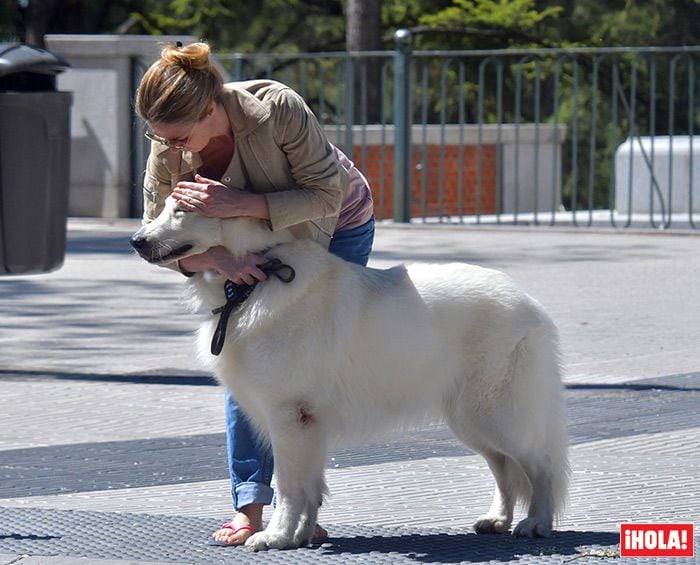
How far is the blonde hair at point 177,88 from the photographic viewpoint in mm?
4293

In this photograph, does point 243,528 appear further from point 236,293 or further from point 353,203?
point 353,203

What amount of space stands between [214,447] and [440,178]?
12.6 metres

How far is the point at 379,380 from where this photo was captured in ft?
14.9

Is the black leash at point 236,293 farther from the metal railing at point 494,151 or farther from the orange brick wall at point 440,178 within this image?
the orange brick wall at point 440,178

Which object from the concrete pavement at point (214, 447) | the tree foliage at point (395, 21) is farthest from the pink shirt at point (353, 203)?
the tree foliage at point (395, 21)

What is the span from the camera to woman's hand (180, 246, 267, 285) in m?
4.44

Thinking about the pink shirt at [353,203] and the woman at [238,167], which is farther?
the pink shirt at [353,203]

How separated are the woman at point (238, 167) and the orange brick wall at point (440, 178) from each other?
13988 mm

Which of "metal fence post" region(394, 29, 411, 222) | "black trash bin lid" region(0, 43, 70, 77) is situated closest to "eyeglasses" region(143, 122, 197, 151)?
"black trash bin lid" region(0, 43, 70, 77)

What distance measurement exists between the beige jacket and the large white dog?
0.12 m

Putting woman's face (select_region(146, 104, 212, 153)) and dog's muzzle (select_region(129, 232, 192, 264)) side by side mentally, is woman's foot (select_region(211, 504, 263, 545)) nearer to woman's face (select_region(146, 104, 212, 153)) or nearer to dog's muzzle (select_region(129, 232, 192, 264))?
dog's muzzle (select_region(129, 232, 192, 264))

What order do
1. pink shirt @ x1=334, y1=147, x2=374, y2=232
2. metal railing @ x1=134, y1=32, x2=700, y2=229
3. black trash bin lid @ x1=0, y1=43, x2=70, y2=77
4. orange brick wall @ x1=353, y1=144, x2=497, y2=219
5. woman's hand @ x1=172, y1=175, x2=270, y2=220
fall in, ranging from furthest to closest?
orange brick wall @ x1=353, y1=144, x2=497, y2=219
metal railing @ x1=134, y1=32, x2=700, y2=229
black trash bin lid @ x1=0, y1=43, x2=70, y2=77
pink shirt @ x1=334, y1=147, x2=374, y2=232
woman's hand @ x1=172, y1=175, x2=270, y2=220

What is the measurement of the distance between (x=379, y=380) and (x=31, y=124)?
3.49 metres

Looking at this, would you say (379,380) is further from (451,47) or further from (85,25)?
(85,25)
